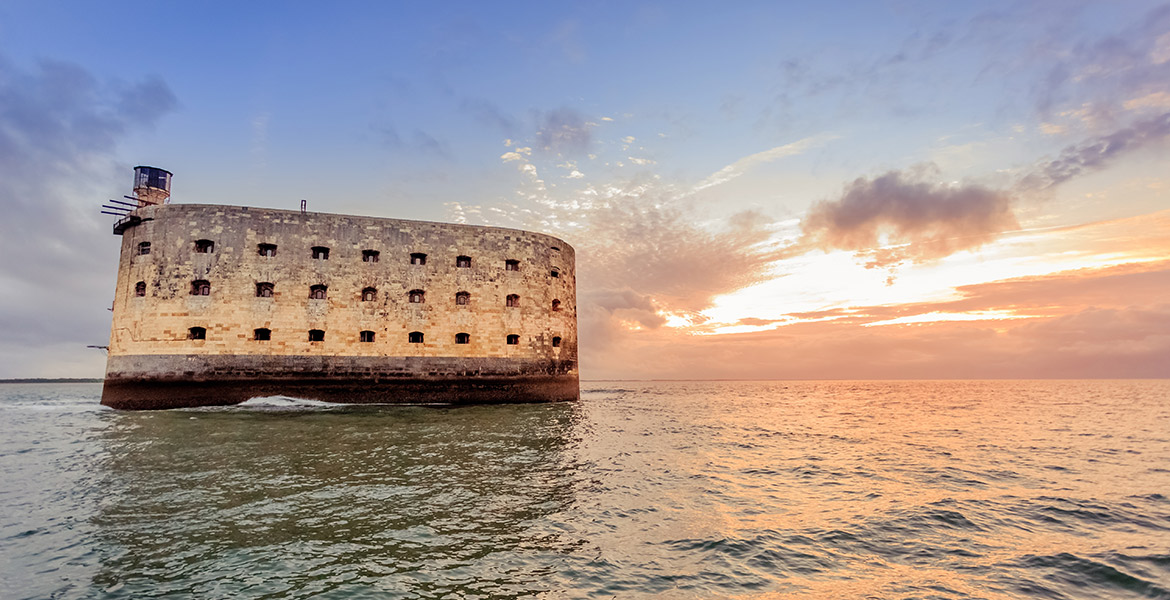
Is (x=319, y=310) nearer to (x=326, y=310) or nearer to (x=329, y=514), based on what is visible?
(x=326, y=310)

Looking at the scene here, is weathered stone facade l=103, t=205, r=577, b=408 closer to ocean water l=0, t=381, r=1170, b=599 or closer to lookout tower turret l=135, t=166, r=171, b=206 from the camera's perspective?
lookout tower turret l=135, t=166, r=171, b=206

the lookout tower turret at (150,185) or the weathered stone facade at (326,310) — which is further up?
the lookout tower turret at (150,185)

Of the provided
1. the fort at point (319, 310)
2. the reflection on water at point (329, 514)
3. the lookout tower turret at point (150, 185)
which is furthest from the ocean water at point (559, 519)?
the lookout tower turret at point (150, 185)

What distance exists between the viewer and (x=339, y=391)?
24.0 m

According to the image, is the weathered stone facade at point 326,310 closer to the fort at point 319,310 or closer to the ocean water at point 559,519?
the fort at point 319,310

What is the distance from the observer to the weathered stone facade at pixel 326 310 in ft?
74.8

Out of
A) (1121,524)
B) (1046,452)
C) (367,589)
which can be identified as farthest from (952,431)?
(367,589)

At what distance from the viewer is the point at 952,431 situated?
66.2 feet

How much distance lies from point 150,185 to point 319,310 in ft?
36.2

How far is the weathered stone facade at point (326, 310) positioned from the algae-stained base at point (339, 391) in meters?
0.06

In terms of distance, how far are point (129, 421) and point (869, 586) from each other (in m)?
21.7

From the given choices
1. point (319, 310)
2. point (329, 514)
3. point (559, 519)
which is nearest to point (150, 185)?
point (319, 310)

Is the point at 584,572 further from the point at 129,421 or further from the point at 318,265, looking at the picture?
the point at 318,265

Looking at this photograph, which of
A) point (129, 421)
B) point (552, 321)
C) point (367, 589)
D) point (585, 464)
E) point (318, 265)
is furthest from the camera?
point (552, 321)
